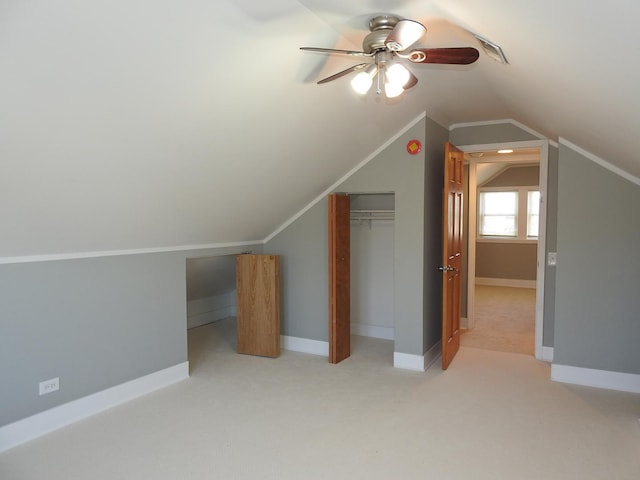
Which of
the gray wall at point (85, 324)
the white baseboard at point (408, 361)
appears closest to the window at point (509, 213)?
the white baseboard at point (408, 361)

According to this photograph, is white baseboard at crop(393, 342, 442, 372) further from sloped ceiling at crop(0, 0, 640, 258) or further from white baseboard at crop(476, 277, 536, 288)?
white baseboard at crop(476, 277, 536, 288)

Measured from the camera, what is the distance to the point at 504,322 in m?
5.86

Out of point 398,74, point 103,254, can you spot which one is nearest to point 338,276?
point 103,254

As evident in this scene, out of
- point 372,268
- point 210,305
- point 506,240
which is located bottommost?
point 210,305

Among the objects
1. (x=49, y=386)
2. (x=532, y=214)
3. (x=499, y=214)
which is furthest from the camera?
(x=499, y=214)

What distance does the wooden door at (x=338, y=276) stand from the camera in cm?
409

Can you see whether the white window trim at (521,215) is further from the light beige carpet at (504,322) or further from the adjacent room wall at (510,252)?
the light beige carpet at (504,322)

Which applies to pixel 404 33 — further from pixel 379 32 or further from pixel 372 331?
pixel 372 331

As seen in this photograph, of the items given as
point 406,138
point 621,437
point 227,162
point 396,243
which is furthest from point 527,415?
point 227,162

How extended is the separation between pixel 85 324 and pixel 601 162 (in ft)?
14.1

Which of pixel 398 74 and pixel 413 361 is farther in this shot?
pixel 413 361

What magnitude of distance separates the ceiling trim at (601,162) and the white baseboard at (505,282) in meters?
5.46

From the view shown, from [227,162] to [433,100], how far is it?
6.24 ft

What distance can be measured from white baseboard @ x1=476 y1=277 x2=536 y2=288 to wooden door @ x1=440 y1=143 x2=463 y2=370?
16.1ft
